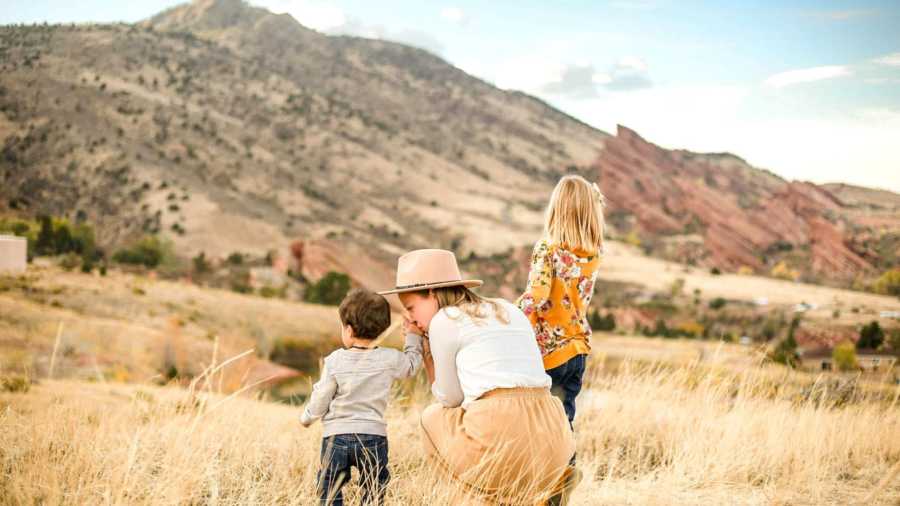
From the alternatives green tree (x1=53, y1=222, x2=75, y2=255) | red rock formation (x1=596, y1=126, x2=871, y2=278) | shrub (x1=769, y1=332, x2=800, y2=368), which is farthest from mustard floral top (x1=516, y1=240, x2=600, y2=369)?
red rock formation (x1=596, y1=126, x2=871, y2=278)

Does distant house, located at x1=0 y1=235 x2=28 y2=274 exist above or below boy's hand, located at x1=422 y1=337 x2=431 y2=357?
below

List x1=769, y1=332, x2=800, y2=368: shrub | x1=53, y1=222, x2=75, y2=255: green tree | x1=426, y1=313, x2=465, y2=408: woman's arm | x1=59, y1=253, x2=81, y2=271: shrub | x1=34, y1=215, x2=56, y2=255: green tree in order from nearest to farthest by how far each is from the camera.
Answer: x1=426, y1=313, x2=465, y2=408: woman's arm < x1=769, y1=332, x2=800, y2=368: shrub < x1=59, y1=253, x2=81, y2=271: shrub < x1=34, y1=215, x2=56, y2=255: green tree < x1=53, y1=222, x2=75, y2=255: green tree

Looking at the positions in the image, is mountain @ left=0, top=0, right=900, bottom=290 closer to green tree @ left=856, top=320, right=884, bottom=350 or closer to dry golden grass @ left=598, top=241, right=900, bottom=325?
dry golden grass @ left=598, top=241, right=900, bottom=325

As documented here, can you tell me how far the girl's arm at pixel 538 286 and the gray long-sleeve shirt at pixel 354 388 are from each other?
797 mm

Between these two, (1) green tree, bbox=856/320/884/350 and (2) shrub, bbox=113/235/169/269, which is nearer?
(1) green tree, bbox=856/320/884/350

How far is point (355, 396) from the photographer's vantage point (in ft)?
11.2

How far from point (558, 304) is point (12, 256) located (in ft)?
91.7

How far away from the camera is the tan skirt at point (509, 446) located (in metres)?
3.06

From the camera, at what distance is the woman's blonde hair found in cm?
322

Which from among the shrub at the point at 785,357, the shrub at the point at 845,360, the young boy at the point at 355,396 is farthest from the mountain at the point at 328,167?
the young boy at the point at 355,396

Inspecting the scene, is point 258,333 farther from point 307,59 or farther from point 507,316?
point 307,59

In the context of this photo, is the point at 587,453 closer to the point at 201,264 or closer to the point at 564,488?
the point at 564,488

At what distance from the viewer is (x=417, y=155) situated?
257 ft

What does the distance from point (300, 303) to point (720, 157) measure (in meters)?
82.1
